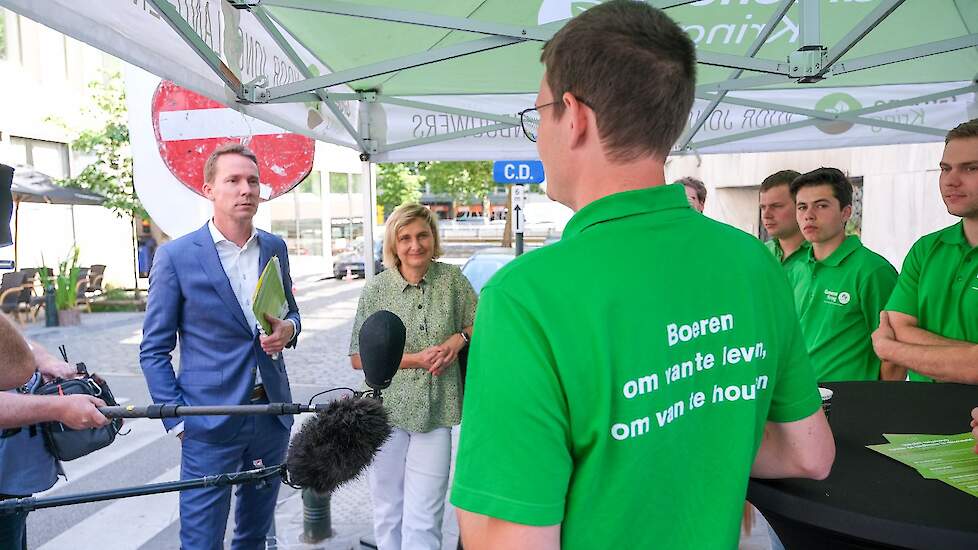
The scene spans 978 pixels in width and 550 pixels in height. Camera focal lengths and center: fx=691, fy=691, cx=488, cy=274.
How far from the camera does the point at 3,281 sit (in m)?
Result: 15.4

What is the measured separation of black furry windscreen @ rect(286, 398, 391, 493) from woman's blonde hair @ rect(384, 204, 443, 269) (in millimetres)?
1893

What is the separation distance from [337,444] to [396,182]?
107 ft

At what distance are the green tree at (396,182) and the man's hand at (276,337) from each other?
30.6 m

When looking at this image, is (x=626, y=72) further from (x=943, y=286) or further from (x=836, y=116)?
(x=836, y=116)

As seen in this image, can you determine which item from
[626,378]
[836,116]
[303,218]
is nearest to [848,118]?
[836,116]

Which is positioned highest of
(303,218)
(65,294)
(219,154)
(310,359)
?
(219,154)

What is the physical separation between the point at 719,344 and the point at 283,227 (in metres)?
35.2

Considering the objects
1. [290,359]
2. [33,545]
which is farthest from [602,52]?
[290,359]

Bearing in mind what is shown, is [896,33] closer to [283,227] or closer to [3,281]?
[3,281]

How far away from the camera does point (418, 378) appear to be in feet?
11.6

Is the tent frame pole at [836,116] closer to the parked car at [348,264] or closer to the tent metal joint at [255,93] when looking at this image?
the tent metal joint at [255,93]

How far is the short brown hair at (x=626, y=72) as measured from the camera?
3.51 feet

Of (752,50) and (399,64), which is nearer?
(399,64)

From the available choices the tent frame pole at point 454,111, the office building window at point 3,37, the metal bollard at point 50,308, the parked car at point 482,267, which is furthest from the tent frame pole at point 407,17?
the office building window at point 3,37
